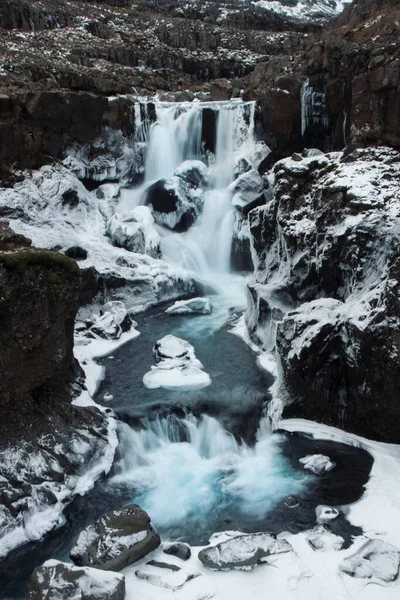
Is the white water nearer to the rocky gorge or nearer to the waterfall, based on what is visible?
the rocky gorge

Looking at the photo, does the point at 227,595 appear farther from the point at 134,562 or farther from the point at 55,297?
the point at 55,297

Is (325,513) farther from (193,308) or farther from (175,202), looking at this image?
(175,202)

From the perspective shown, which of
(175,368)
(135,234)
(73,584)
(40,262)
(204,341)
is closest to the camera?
(73,584)

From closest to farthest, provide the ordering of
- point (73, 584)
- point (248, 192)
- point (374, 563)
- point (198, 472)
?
point (73, 584)
point (374, 563)
point (198, 472)
point (248, 192)

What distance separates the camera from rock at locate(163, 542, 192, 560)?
650 centimetres

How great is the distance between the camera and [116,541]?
6.46 metres

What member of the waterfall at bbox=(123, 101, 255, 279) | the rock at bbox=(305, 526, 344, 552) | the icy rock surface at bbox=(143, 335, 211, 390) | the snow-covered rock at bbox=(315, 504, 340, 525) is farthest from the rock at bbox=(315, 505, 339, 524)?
the waterfall at bbox=(123, 101, 255, 279)

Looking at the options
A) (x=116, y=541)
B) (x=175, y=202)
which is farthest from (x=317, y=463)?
(x=175, y=202)

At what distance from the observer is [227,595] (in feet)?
18.9

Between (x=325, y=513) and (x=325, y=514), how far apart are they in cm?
2

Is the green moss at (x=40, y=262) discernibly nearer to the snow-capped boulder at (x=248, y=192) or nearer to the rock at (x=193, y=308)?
the rock at (x=193, y=308)

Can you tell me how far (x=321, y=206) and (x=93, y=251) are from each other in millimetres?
9126

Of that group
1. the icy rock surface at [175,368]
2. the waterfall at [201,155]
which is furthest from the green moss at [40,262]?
the waterfall at [201,155]

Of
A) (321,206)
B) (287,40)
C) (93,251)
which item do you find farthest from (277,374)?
(287,40)
